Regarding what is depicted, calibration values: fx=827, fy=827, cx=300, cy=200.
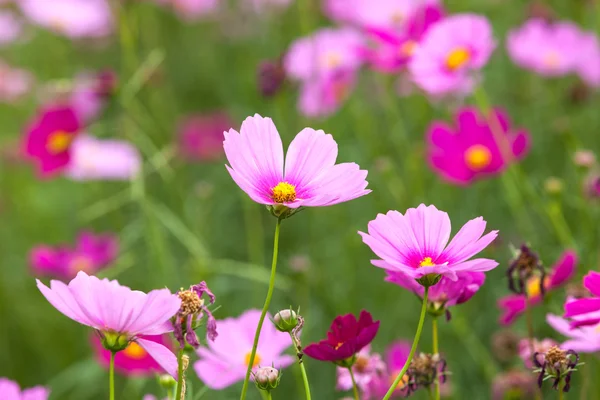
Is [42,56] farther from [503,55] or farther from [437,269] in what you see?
[437,269]

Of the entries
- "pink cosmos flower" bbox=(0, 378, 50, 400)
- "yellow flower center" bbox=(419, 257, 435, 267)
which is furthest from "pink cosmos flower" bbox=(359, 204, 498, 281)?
"pink cosmos flower" bbox=(0, 378, 50, 400)

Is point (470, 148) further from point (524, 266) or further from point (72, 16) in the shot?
point (72, 16)

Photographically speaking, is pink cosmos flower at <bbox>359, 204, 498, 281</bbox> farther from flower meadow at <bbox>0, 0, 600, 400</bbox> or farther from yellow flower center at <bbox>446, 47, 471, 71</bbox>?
yellow flower center at <bbox>446, 47, 471, 71</bbox>

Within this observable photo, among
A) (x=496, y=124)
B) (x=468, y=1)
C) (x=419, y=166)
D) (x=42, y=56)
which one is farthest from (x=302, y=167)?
(x=42, y=56)

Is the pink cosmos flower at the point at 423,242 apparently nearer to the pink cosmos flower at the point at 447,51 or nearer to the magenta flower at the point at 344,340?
the magenta flower at the point at 344,340

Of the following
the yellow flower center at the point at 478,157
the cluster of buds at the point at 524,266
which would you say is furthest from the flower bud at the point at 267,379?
the yellow flower center at the point at 478,157

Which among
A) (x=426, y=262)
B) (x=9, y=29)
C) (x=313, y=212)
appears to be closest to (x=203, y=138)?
(x=313, y=212)
